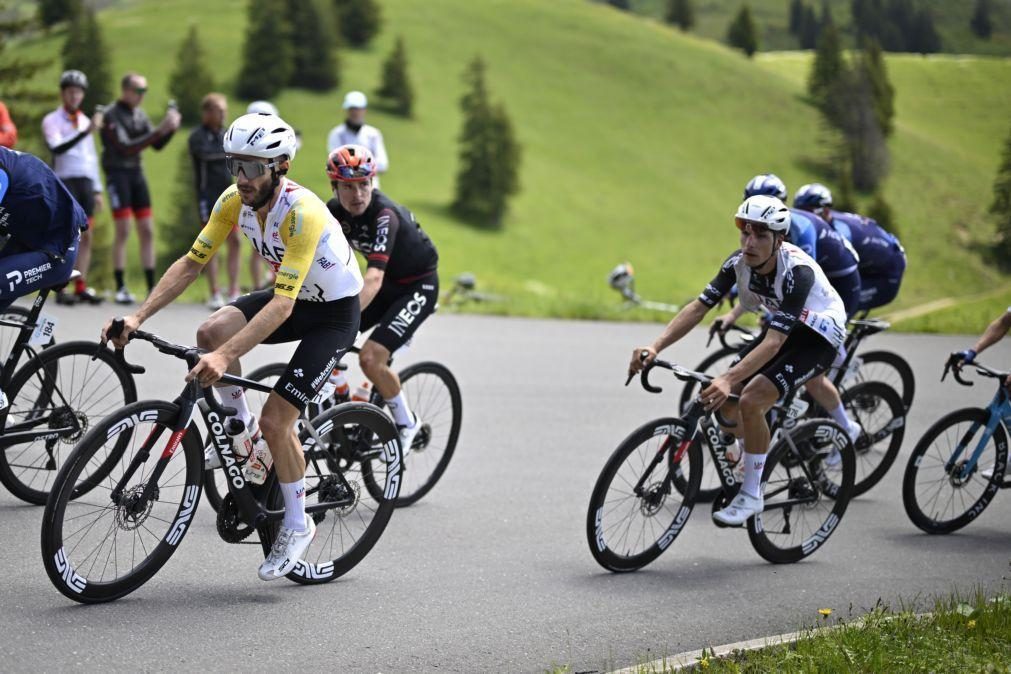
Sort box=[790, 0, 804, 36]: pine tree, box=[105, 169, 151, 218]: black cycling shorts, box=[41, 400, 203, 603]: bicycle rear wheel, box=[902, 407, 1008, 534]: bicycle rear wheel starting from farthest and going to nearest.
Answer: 1. box=[790, 0, 804, 36]: pine tree
2. box=[105, 169, 151, 218]: black cycling shorts
3. box=[902, 407, 1008, 534]: bicycle rear wheel
4. box=[41, 400, 203, 603]: bicycle rear wheel

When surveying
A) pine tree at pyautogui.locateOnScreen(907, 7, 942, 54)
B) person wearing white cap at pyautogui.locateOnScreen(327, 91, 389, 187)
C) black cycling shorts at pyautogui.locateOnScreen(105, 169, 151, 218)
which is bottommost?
pine tree at pyautogui.locateOnScreen(907, 7, 942, 54)

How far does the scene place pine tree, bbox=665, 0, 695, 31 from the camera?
15600cm

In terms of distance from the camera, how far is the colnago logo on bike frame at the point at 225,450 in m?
5.61

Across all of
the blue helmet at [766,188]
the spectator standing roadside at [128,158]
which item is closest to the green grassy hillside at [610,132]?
the spectator standing roadside at [128,158]

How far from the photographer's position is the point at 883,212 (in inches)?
3465

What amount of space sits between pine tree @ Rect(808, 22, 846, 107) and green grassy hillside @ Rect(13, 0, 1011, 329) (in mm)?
2384

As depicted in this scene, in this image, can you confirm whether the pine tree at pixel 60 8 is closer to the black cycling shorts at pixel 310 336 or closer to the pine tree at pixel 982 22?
the pine tree at pixel 982 22

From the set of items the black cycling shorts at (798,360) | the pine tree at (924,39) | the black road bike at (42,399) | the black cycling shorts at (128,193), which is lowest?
the pine tree at (924,39)

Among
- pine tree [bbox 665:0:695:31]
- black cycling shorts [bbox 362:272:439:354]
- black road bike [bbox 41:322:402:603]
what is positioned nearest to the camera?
black road bike [bbox 41:322:402:603]

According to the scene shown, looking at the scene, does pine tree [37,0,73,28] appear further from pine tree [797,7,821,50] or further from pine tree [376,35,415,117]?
pine tree [797,7,821,50]

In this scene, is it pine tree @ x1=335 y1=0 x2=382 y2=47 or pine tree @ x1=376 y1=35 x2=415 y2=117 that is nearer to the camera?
pine tree @ x1=376 y1=35 x2=415 y2=117

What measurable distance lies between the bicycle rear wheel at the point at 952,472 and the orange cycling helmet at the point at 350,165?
13.6 feet

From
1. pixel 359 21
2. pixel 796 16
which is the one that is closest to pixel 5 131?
pixel 359 21

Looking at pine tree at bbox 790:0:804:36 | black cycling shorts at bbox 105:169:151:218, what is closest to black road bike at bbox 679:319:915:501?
black cycling shorts at bbox 105:169:151:218
